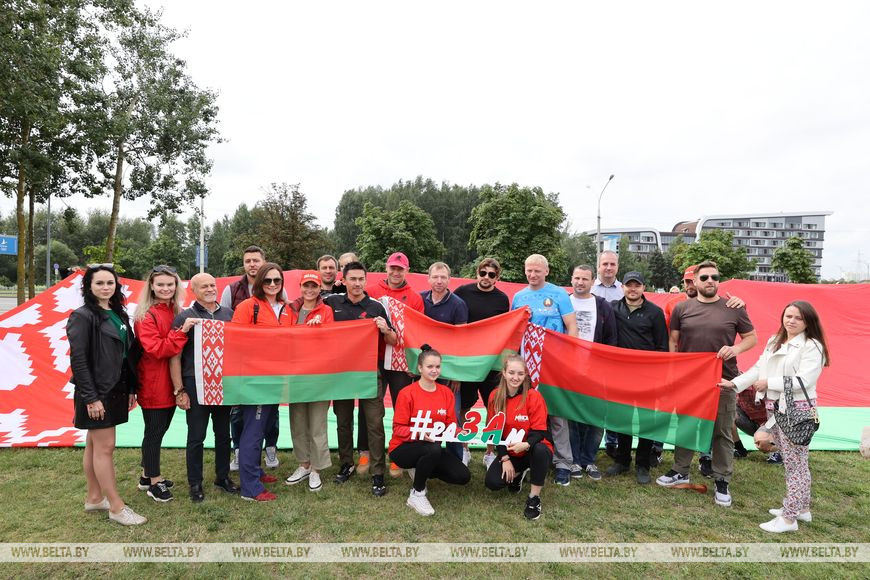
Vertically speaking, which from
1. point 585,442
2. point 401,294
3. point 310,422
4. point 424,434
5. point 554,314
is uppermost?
point 401,294

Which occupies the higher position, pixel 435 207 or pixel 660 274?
pixel 435 207

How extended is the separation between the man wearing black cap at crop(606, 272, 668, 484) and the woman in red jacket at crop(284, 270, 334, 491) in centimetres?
313

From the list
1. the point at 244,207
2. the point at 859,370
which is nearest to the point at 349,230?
the point at 244,207

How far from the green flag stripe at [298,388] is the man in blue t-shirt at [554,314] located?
1895mm

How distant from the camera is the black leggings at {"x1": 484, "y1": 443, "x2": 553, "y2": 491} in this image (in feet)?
14.4

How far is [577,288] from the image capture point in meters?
5.29

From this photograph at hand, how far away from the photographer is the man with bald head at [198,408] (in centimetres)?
441

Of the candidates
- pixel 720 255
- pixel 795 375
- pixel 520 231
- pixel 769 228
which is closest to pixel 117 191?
pixel 795 375

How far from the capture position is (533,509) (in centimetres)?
432

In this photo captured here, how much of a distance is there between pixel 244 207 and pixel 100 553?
57.3 meters

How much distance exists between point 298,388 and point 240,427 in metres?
0.99

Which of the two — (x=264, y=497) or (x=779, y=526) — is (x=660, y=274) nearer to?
(x=779, y=526)

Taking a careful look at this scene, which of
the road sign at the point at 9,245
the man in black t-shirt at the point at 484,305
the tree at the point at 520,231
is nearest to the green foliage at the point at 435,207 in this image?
the tree at the point at 520,231

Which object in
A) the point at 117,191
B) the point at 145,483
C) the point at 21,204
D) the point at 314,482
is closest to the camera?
the point at 145,483
